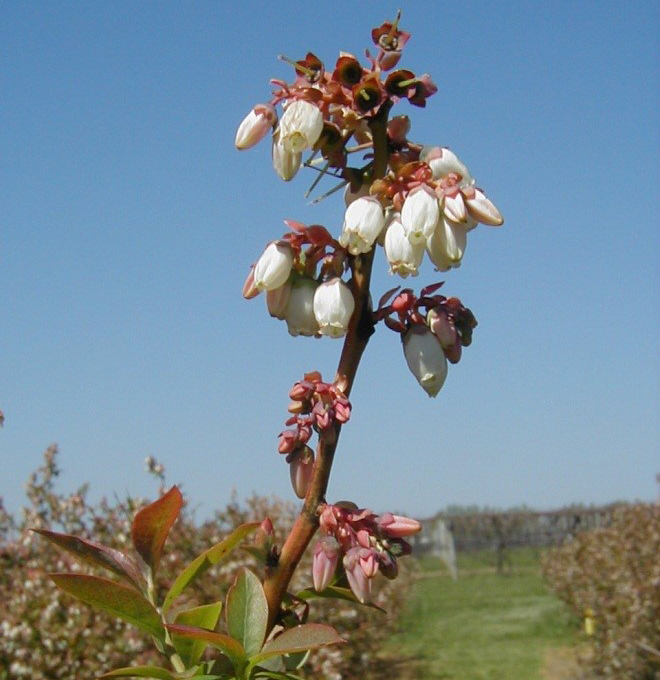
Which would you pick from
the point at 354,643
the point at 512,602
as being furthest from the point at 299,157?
the point at 512,602

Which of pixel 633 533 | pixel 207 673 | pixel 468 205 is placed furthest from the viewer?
pixel 633 533

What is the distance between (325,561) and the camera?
1114 mm

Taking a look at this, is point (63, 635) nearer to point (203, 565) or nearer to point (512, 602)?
point (203, 565)

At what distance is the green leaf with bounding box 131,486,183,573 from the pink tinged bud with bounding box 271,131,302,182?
46 cm

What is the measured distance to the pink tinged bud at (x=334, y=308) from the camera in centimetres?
109

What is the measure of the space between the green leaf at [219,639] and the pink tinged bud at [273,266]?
1.46 ft

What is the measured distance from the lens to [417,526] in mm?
1145

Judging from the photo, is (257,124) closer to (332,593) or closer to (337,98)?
(337,98)

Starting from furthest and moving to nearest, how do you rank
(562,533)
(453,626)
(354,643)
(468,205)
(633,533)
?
(562,533), (453,626), (633,533), (354,643), (468,205)

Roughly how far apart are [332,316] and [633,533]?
9.89 metres

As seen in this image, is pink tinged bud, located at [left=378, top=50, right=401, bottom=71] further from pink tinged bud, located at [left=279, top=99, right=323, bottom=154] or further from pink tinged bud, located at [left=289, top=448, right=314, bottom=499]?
pink tinged bud, located at [left=289, top=448, right=314, bottom=499]

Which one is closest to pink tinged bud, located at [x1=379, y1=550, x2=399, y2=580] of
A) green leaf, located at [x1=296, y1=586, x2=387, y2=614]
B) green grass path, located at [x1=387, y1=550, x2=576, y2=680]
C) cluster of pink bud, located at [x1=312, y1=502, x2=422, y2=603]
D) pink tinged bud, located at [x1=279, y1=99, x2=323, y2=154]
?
cluster of pink bud, located at [x1=312, y1=502, x2=422, y2=603]

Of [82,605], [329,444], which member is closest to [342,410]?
[329,444]

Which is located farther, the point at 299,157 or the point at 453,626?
the point at 453,626
